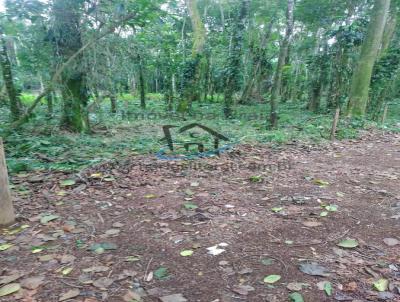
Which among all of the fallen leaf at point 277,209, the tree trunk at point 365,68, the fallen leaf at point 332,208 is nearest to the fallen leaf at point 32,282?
the fallen leaf at point 277,209

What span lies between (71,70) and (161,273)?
576cm

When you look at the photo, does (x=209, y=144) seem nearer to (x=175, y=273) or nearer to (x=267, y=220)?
(x=267, y=220)

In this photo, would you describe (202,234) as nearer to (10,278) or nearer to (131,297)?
(131,297)

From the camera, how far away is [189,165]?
5.07m

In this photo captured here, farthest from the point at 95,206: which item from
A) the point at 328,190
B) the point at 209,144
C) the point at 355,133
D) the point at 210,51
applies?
the point at 210,51

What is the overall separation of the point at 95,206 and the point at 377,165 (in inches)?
173

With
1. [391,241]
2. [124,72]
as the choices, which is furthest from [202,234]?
[124,72]

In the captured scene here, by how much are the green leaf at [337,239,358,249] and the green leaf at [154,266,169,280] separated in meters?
1.48

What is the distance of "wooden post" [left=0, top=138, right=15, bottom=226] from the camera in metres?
2.93

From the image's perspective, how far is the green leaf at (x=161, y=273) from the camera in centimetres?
238

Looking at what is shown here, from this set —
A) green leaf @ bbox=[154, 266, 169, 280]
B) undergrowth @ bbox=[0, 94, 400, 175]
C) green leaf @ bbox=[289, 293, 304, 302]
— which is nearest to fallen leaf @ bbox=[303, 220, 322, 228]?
green leaf @ bbox=[289, 293, 304, 302]

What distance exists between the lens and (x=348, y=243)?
2777 millimetres

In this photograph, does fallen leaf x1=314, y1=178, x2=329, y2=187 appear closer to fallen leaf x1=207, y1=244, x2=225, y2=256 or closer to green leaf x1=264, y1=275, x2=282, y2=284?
fallen leaf x1=207, y1=244, x2=225, y2=256

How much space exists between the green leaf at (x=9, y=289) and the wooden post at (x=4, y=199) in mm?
1008
